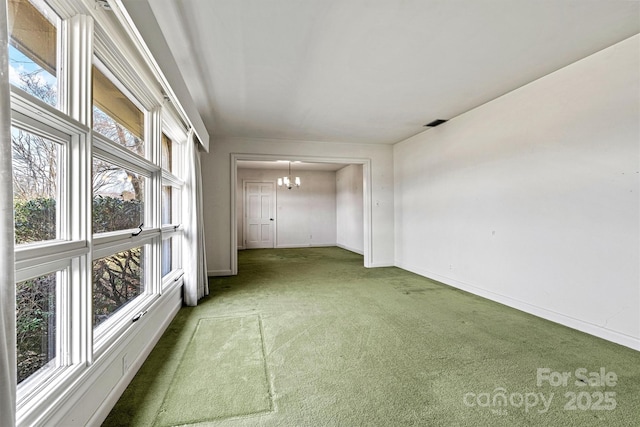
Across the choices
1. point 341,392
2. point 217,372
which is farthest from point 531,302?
point 217,372

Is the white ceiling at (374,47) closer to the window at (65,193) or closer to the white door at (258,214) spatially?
the window at (65,193)

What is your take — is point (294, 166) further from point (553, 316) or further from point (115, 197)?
point (553, 316)

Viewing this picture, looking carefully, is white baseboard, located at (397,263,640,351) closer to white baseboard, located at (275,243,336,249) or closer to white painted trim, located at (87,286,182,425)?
white painted trim, located at (87,286,182,425)

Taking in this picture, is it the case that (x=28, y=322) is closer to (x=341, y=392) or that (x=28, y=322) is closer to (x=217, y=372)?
(x=217, y=372)

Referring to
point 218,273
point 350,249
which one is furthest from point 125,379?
point 350,249

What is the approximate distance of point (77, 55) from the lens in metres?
1.34

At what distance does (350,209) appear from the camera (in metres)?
8.05

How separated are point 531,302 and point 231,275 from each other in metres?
4.32

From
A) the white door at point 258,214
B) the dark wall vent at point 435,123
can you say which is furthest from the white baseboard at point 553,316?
the white door at point 258,214

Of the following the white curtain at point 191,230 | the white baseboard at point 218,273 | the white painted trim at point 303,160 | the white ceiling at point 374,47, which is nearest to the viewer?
the white ceiling at point 374,47

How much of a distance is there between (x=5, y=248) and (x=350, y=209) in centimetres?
752

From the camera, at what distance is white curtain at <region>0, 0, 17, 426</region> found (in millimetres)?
711

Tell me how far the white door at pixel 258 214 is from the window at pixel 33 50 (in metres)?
7.21

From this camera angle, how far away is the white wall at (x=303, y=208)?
8523mm
